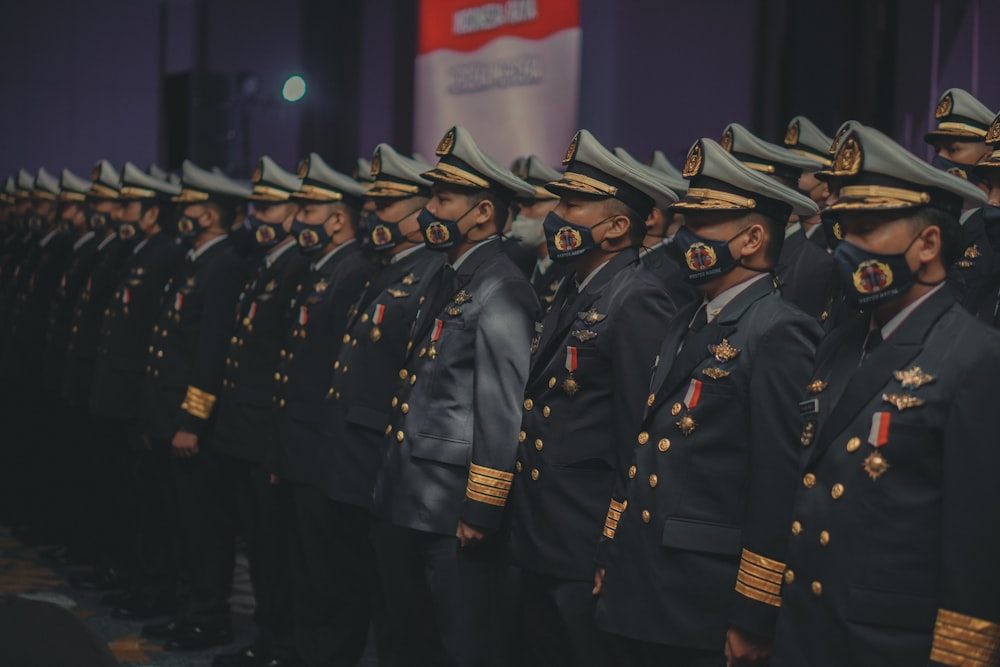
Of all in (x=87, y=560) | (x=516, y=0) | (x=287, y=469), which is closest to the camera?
(x=287, y=469)

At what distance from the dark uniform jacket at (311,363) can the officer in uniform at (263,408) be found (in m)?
0.15

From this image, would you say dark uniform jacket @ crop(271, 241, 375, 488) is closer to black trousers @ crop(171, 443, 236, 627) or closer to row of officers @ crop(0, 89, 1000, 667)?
row of officers @ crop(0, 89, 1000, 667)

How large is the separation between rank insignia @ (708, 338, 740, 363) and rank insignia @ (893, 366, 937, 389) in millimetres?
507

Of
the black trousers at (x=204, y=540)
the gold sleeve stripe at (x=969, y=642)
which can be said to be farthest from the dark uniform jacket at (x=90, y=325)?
the gold sleeve stripe at (x=969, y=642)

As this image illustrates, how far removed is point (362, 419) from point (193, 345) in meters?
1.50

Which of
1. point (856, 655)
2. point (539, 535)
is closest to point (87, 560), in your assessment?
point (539, 535)

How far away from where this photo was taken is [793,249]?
12.9 ft

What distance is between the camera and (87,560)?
21.4 ft

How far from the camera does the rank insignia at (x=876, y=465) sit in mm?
2275

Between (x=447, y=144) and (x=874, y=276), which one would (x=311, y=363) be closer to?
(x=447, y=144)

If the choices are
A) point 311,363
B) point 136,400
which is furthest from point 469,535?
point 136,400

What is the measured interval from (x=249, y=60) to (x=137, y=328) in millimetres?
5558

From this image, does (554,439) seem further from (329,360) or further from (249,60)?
(249,60)

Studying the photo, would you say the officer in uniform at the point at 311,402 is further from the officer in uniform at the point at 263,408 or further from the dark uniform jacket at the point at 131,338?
the dark uniform jacket at the point at 131,338
